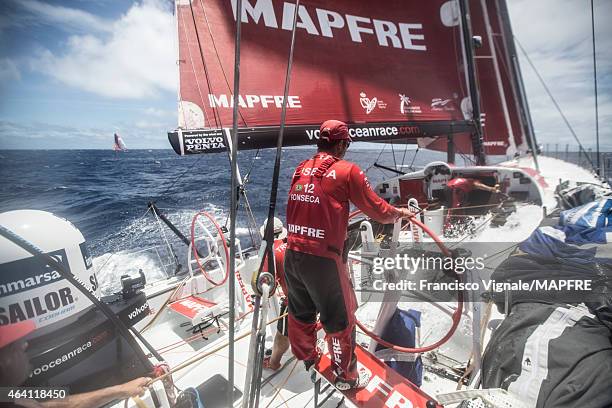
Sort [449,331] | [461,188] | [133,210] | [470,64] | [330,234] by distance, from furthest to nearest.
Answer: [133,210], [470,64], [461,188], [449,331], [330,234]

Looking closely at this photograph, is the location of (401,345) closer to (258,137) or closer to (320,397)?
(320,397)

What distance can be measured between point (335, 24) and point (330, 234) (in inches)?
208

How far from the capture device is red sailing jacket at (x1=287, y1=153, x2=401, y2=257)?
1.71m

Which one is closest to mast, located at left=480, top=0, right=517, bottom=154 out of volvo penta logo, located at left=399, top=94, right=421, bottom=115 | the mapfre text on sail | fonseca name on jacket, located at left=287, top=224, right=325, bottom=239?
the mapfre text on sail

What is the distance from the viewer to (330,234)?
170 cm

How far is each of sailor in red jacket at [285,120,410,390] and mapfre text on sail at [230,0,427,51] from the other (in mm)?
4195

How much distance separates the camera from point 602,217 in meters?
3.67

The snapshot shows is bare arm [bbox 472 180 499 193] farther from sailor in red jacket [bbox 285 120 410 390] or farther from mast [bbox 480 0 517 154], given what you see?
sailor in red jacket [bbox 285 120 410 390]

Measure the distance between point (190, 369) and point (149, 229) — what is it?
27.9 ft

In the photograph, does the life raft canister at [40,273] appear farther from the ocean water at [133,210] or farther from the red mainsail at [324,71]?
the ocean water at [133,210]

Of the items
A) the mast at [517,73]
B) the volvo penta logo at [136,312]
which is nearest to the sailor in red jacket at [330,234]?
the volvo penta logo at [136,312]

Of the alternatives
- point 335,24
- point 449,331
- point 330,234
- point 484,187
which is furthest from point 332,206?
point 484,187

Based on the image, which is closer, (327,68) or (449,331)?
(449,331)

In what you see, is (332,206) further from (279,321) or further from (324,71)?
(324,71)
